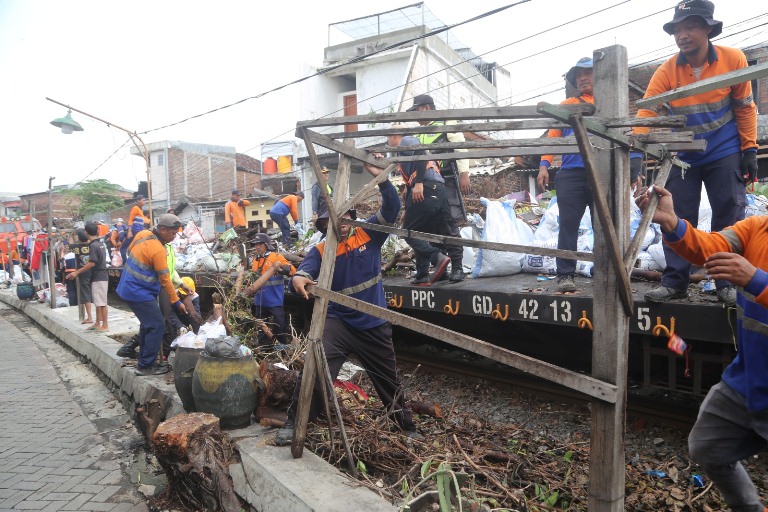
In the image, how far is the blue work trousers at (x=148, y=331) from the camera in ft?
20.1

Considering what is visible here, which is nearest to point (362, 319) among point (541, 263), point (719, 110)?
point (541, 263)

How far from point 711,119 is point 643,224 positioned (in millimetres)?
1841

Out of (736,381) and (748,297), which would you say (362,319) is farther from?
(748,297)

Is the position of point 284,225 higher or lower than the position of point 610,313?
higher

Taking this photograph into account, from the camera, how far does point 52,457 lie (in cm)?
477

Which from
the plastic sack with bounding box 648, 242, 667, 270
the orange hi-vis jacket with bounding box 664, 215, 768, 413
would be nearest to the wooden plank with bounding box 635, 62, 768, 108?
the orange hi-vis jacket with bounding box 664, 215, 768, 413

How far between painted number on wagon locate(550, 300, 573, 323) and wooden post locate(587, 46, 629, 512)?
1.91 meters

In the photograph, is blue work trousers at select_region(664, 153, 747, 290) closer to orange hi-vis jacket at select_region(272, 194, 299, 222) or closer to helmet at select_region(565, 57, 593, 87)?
helmet at select_region(565, 57, 593, 87)

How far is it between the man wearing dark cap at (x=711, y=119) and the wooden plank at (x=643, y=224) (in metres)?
1.14

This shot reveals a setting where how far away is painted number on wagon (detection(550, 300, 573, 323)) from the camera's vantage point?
14.0 feet

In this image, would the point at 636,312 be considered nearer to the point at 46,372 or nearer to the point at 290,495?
the point at 290,495

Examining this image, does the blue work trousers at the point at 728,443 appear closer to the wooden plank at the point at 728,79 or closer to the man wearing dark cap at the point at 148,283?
the wooden plank at the point at 728,79

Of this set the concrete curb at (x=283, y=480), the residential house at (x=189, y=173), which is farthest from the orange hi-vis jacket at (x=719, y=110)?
the residential house at (x=189, y=173)

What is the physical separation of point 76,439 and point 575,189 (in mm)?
5171
